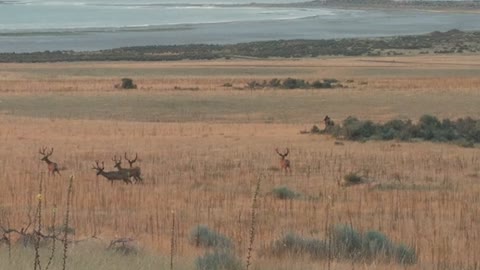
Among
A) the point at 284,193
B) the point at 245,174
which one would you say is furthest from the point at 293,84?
the point at 284,193

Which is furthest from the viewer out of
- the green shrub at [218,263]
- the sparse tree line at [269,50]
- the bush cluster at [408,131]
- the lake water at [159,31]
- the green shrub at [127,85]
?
the lake water at [159,31]

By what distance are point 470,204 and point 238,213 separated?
4019 millimetres

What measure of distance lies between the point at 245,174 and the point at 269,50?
68.5 meters

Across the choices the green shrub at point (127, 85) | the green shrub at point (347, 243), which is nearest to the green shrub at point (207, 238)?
the green shrub at point (347, 243)

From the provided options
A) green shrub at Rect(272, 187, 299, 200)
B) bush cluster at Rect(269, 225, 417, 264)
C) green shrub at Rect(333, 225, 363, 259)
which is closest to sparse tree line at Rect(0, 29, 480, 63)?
green shrub at Rect(272, 187, 299, 200)

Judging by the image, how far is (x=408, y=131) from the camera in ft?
95.1

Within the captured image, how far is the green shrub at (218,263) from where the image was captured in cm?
823

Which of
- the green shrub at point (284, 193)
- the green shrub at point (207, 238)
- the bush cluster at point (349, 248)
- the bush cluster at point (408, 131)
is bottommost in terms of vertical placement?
the bush cluster at point (408, 131)

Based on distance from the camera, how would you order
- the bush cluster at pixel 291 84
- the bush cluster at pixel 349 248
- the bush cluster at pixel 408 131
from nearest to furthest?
the bush cluster at pixel 349 248, the bush cluster at pixel 408 131, the bush cluster at pixel 291 84

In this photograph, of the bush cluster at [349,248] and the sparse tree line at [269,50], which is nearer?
the bush cluster at [349,248]

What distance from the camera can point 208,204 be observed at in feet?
50.4

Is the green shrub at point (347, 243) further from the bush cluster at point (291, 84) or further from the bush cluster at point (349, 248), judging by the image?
the bush cluster at point (291, 84)

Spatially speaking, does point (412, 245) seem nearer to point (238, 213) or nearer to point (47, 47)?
point (238, 213)

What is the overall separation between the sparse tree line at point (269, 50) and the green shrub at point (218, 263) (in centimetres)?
6846
